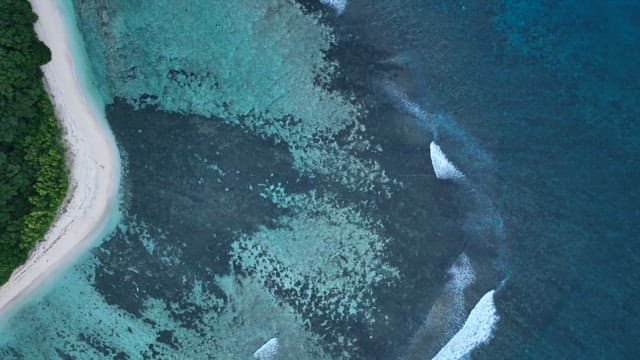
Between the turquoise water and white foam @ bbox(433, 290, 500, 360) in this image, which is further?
white foam @ bbox(433, 290, 500, 360)

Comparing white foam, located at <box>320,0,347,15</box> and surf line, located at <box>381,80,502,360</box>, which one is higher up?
white foam, located at <box>320,0,347,15</box>

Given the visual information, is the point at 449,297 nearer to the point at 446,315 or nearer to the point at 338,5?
the point at 446,315

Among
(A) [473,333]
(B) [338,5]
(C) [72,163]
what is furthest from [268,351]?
(B) [338,5]

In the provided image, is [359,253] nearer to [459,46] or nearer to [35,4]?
[459,46]

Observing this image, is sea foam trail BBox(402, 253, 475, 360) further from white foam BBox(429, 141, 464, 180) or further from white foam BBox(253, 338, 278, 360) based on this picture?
white foam BBox(253, 338, 278, 360)

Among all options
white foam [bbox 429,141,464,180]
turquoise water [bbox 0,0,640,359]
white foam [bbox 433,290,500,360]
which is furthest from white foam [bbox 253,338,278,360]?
white foam [bbox 429,141,464,180]

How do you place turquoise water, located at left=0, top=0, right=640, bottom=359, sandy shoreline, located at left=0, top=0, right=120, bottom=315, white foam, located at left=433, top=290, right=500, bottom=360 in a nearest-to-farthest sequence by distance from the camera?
sandy shoreline, located at left=0, top=0, right=120, bottom=315, turquoise water, located at left=0, top=0, right=640, bottom=359, white foam, located at left=433, top=290, right=500, bottom=360

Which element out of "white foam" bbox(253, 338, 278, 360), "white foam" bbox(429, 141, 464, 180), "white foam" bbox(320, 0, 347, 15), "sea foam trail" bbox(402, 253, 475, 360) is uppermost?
"white foam" bbox(320, 0, 347, 15)
